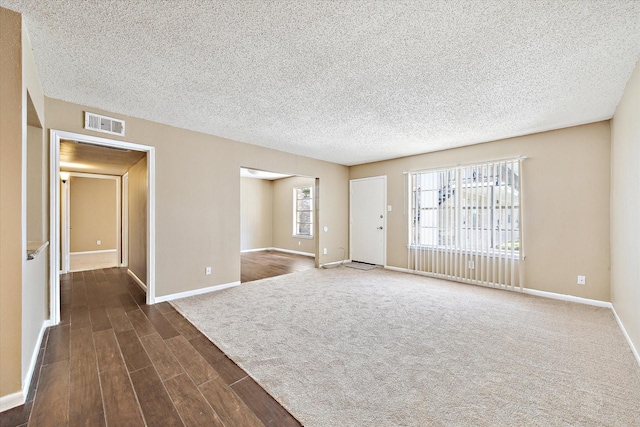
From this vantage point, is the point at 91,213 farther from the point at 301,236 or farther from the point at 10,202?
the point at 10,202

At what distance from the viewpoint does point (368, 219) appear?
6.18 meters

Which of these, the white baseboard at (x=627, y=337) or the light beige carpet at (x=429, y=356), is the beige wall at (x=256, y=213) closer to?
the light beige carpet at (x=429, y=356)

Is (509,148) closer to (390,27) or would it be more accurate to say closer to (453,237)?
(453,237)

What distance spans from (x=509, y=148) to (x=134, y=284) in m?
6.54

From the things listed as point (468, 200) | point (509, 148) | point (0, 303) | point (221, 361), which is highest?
point (509, 148)

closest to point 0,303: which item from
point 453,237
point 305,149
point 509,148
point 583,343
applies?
point 305,149

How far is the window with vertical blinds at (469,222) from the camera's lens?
13.5 feet

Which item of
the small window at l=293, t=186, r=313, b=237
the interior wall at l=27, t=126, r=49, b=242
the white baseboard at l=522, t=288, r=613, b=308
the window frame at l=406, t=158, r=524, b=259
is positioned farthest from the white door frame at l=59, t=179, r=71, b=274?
the white baseboard at l=522, t=288, r=613, b=308

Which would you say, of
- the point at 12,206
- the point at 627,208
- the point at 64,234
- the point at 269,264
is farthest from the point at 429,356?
the point at 64,234

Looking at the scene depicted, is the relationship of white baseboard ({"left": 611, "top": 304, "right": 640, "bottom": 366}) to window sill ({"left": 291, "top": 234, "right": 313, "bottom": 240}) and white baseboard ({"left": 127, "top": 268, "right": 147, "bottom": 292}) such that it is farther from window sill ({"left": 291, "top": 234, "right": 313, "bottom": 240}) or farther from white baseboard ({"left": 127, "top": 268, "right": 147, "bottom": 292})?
window sill ({"left": 291, "top": 234, "right": 313, "bottom": 240})

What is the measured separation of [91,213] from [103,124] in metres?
5.97

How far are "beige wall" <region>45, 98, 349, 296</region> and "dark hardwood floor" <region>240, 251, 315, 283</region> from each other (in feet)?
3.03

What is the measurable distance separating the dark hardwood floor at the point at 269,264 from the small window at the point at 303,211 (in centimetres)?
81

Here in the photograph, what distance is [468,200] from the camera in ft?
14.9
